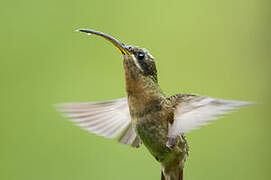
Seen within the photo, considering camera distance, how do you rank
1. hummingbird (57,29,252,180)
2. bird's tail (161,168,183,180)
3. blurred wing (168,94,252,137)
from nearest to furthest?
blurred wing (168,94,252,137) < hummingbird (57,29,252,180) < bird's tail (161,168,183,180)

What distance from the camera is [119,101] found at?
2318mm

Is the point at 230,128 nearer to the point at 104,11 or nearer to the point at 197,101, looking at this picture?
the point at 104,11

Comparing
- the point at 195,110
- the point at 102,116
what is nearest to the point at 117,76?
the point at 102,116

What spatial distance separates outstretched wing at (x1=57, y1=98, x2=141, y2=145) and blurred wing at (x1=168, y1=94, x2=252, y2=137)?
0.44 metres

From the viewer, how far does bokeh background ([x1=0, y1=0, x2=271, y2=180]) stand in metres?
3.59

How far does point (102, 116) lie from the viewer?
2297 mm

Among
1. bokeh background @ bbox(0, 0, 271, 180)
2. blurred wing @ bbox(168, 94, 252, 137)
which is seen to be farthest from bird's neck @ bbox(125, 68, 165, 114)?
bokeh background @ bbox(0, 0, 271, 180)

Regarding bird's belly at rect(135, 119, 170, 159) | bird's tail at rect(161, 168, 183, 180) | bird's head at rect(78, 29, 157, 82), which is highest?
bird's head at rect(78, 29, 157, 82)

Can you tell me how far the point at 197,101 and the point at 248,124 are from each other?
2.55 metres

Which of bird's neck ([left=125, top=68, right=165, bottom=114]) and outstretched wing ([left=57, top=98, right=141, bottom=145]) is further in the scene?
outstretched wing ([left=57, top=98, right=141, bottom=145])

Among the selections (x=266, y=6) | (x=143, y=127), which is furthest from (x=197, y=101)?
(x=266, y=6)

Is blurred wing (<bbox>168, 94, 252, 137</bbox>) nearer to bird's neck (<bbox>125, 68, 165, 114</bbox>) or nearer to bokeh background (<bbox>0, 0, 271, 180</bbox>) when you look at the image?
bird's neck (<bbox>125, 68, 165, 114</bbox>)

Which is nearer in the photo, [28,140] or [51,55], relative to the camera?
[28,140]

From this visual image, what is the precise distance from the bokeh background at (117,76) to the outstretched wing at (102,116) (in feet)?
4.37
